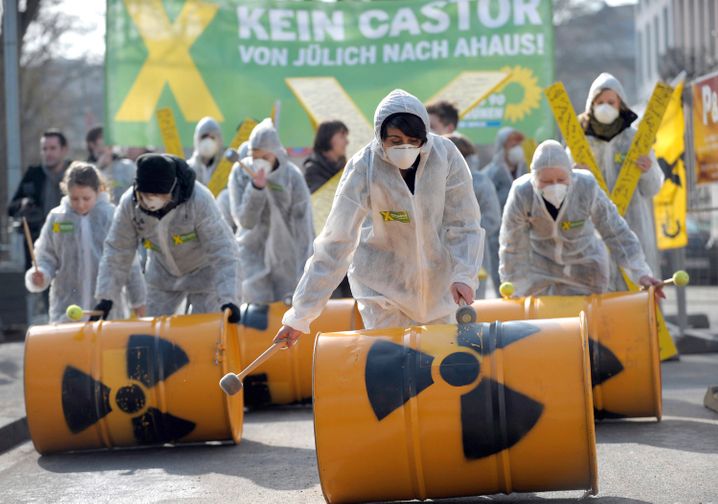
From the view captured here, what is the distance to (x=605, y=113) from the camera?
10383mm

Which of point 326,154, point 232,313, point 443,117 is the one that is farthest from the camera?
point 326,154

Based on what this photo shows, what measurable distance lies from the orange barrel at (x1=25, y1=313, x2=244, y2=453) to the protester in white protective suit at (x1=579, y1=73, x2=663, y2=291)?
3.62 m

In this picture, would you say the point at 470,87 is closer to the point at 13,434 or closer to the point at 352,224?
the point at 13,434

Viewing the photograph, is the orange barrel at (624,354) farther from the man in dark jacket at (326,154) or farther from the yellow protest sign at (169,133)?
the yellow protest sign at (169,133)

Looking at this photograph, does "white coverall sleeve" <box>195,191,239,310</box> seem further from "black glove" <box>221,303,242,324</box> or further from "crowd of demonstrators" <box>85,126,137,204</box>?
"crowd of demonstrators" <box>85,126,137,204</box>

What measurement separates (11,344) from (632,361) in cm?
797

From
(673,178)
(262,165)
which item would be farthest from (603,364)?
(673,178)

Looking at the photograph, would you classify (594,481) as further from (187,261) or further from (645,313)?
(187,261)

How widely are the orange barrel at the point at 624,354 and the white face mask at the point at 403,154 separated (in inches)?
85.6

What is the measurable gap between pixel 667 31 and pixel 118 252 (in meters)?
50.0

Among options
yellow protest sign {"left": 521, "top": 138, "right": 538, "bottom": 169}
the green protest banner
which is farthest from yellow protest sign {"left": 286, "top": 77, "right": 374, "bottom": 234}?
yellow protest sign {"left": 521, "top": 138, "right": 538, "bottom": 169}

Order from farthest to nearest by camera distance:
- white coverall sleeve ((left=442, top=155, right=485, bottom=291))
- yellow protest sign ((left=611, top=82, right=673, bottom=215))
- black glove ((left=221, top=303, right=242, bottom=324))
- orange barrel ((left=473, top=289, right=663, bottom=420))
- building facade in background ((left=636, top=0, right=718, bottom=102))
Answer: building facade in background ((left=636, top=0, right=718, bottom=102))
yellow protest sign ((left=611, top=82, right=673, bottom=215))
black glove ((left=221, top=303, right=242, bottom=324))
orange barrel ((left=473, top=289, right=663, bottom=420))
white coverall sleeve ((left=442, top=155, right=485, bottom=291))

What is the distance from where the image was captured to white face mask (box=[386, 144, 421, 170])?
6.00 m

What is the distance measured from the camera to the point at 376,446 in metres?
5.52
